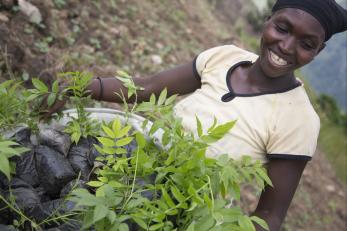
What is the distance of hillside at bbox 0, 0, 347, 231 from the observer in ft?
8.55

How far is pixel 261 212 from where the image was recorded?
156 cm

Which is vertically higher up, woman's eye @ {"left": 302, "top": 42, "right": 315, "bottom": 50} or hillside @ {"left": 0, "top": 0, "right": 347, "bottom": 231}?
woman's eye @ {"left": 302, "top": 42, "right": 315, "bottom": 50}

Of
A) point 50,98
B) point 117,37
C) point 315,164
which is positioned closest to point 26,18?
point 117,37

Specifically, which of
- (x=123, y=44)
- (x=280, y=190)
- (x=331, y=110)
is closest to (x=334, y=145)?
(x=331, y=110)

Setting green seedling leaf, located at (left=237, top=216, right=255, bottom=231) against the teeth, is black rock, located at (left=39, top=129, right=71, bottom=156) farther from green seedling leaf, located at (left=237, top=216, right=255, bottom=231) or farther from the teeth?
the teeth

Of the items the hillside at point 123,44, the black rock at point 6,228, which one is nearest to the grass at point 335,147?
the hillside at point 123,44

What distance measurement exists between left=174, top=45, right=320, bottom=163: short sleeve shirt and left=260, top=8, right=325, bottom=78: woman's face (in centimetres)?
13

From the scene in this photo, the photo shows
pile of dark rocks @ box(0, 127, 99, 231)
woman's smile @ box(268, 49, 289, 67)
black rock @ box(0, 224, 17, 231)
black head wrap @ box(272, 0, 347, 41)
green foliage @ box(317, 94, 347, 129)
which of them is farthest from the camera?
green foliage @ box(317, 94, 347, 129)

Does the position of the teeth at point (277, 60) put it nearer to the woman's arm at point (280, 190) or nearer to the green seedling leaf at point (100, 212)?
the woman's arm at point (280, 190)

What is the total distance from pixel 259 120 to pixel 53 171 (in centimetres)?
79

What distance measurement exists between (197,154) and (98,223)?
29 centimetres

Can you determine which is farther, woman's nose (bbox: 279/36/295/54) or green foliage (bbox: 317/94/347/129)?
green foliage (bbox: 317/94/347/129)

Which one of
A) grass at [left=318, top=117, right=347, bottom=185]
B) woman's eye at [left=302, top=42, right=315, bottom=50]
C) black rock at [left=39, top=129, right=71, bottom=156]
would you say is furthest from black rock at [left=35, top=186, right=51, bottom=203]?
grass at [left=318, top=117, right=347, bottom=185]

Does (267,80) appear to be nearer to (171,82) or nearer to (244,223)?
(171,82)
